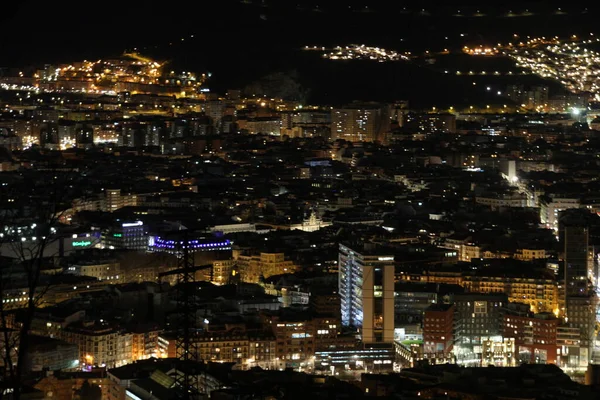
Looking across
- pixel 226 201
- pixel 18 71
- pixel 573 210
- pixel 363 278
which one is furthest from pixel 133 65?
pixel 363 278

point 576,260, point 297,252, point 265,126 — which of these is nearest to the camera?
point 576,260

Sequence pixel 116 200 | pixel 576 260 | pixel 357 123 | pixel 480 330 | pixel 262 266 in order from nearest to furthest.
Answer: pixel 480 330
pixel 576 260
pixel 262 266
pixel 116 200
pixel 357 123

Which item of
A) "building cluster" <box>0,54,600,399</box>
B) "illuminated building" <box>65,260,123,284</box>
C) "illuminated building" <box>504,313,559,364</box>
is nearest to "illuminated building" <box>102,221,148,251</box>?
"building cluster" <box>0,54,600,399</box>

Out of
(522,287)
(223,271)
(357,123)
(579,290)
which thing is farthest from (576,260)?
(357,123)

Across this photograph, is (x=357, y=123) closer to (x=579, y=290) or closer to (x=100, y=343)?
(x=579, y=290)

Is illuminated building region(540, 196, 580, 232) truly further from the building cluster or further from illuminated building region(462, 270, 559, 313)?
illuminated building region(462, 270, 559, 313)

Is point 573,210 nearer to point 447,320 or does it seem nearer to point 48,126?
point 447,320

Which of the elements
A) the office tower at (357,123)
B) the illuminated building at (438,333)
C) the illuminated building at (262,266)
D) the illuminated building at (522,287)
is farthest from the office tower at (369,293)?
the office tower at (357,123)
